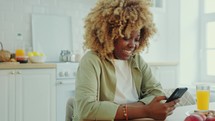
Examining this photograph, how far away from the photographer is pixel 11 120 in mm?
2777

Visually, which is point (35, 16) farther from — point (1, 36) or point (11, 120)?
point (11, 120)

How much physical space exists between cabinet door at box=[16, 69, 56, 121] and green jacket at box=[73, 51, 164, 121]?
1.61 metres

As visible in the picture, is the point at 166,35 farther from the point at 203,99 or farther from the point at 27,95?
the point at 203,99

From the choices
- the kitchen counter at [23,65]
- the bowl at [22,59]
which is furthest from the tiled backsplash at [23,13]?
the kitchen counter at [23,65]

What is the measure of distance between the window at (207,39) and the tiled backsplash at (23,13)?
1.85 m

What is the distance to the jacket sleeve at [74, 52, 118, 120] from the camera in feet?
3.78

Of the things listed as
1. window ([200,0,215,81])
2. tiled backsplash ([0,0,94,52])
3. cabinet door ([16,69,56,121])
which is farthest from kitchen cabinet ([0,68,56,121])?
window ([200,0,215,81])

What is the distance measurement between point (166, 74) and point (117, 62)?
2.50 m

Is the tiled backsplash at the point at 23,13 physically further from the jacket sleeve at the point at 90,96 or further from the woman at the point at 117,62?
the jacket sleeve at the point at 90,96

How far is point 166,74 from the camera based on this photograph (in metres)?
3.83

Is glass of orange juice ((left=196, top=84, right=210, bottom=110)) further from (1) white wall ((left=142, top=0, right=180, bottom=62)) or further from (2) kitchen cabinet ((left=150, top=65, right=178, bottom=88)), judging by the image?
(1) white wall ((left=142, top=0, right=180, bottom=62))

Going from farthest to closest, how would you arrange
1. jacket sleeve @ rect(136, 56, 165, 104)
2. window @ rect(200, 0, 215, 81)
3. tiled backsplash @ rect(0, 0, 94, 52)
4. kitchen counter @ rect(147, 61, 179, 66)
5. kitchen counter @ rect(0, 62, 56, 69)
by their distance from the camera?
window @ rect(200, 0, 215, 81) → kitchen counter @ rect(147, 61, 179, 66) → tiled backsplash @ rect(0, 0, 94, 52) → kitchen counter @ rect(0, 62, 56, 69) → jacket sleeve @ rect(136, 56, 165, 104)

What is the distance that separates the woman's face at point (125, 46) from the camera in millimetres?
1402

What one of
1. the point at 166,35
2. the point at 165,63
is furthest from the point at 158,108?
the point at 166,35
